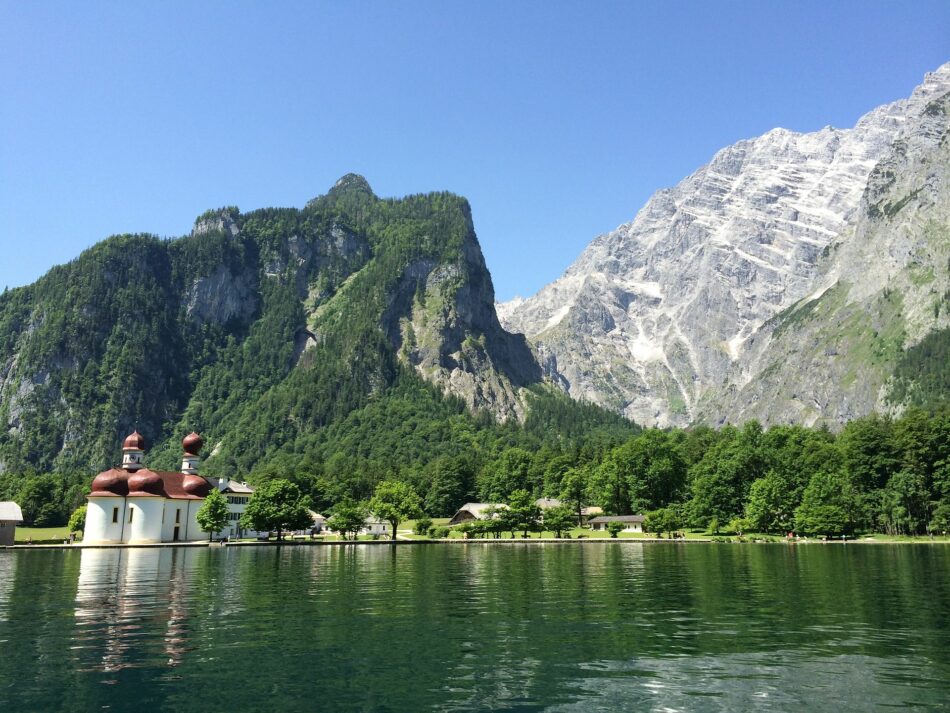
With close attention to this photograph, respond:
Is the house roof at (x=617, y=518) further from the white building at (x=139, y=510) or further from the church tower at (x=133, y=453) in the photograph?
the church tower at (x=133, y=453)

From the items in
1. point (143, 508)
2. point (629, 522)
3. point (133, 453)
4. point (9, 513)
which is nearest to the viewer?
point (9, 513)

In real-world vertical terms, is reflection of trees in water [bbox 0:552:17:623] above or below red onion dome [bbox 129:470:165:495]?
below

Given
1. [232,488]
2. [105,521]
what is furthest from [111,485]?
[232,488]

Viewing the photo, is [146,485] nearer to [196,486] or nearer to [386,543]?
[196,486]

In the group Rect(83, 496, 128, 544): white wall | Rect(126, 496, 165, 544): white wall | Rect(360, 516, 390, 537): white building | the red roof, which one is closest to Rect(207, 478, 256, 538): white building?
the red roof

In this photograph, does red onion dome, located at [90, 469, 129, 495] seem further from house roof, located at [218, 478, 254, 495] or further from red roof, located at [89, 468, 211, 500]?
house roof, located at [218, 478, 254, 495]

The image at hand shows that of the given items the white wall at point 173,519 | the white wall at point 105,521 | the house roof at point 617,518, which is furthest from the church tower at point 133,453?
the house roof at point 617,518

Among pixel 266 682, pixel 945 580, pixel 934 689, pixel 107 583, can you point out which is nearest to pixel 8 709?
pixel 266 682

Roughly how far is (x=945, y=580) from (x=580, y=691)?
4762 centimetres

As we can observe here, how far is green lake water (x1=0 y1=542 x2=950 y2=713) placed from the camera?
23969 mm

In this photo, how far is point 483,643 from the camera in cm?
3306

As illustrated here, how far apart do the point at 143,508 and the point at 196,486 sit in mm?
15943

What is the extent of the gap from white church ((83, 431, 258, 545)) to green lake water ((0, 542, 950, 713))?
83750mm

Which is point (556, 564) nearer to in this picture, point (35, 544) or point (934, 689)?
point (934, 689)
